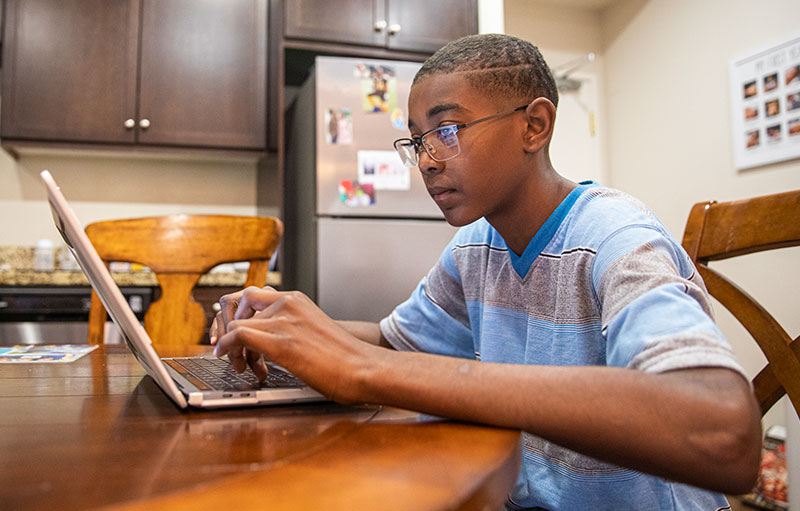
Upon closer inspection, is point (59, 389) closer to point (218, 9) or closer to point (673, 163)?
point (218, 9)

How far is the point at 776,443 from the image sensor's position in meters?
2.64

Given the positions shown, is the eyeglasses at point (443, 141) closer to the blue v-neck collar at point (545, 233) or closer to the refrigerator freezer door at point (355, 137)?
the blue v-neck collar at point (545, 233)

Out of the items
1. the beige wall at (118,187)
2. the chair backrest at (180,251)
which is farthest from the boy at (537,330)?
the beige wall at (118,187)

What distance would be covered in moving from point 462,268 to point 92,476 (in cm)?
71

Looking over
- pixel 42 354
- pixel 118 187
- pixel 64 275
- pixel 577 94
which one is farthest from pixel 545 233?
pixel 577 94

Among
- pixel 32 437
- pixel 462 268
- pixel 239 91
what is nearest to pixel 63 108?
pixel 239 91

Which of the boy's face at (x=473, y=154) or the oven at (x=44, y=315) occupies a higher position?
the boy's face at (x=473, y=154)

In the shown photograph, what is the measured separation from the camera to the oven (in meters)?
2.20

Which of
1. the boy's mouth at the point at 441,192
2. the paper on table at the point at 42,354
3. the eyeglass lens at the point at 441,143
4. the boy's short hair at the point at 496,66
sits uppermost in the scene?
the boy's short hair at the point at 496,66

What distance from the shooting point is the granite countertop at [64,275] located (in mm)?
2236

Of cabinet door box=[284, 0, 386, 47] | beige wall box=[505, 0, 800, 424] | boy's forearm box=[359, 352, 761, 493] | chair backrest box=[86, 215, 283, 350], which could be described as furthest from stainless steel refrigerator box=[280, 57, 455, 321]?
boy's forearm box=[359, 352, 761, 493]

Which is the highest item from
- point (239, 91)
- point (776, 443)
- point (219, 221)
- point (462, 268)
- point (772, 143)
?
point (239, 91)

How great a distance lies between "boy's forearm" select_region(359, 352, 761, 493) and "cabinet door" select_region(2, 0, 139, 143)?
8.39ft

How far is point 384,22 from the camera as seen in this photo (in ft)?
9.05
